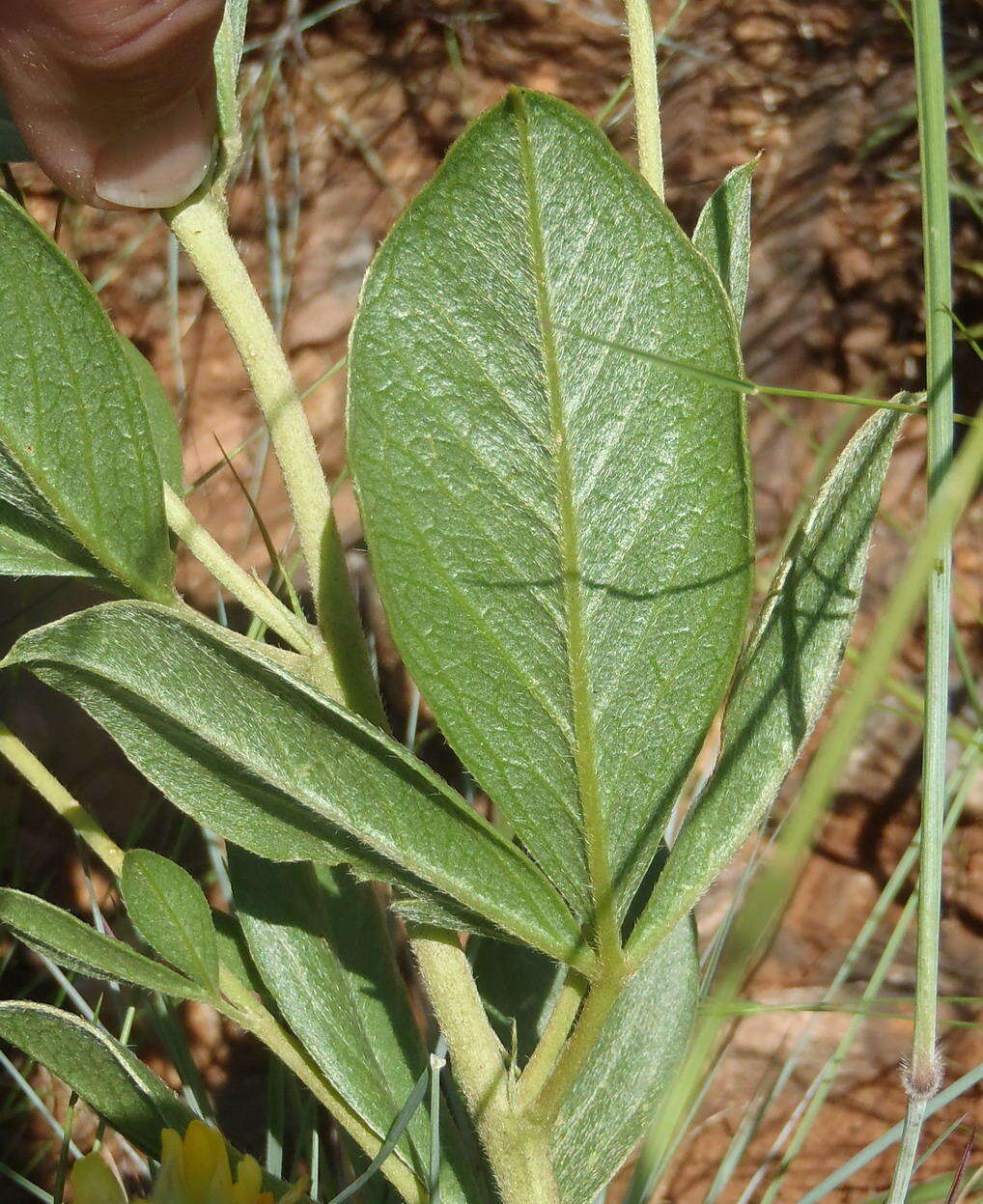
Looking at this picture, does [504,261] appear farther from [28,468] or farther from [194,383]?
[194,383]

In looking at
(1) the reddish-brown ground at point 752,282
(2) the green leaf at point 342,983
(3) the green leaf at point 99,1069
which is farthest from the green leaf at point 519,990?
(1) the reddish-brown ground at point 752,282

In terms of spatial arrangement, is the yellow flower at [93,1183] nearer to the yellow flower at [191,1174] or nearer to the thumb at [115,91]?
the yellow flower at [191,1174]

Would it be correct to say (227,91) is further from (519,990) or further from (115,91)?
(519,990)

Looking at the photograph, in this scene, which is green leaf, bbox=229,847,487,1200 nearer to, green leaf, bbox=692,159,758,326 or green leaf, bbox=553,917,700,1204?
green leaf, bbox=553,917,700,1204

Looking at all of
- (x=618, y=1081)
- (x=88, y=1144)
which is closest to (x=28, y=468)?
(x=618, y=1081)

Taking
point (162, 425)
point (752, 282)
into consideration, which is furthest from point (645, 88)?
point (752, 282)

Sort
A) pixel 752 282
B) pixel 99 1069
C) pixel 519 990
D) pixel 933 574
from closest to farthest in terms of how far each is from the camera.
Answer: pixel 933 574 < pixel 99 1069 < pixel 519 990 < pixel 752 282
